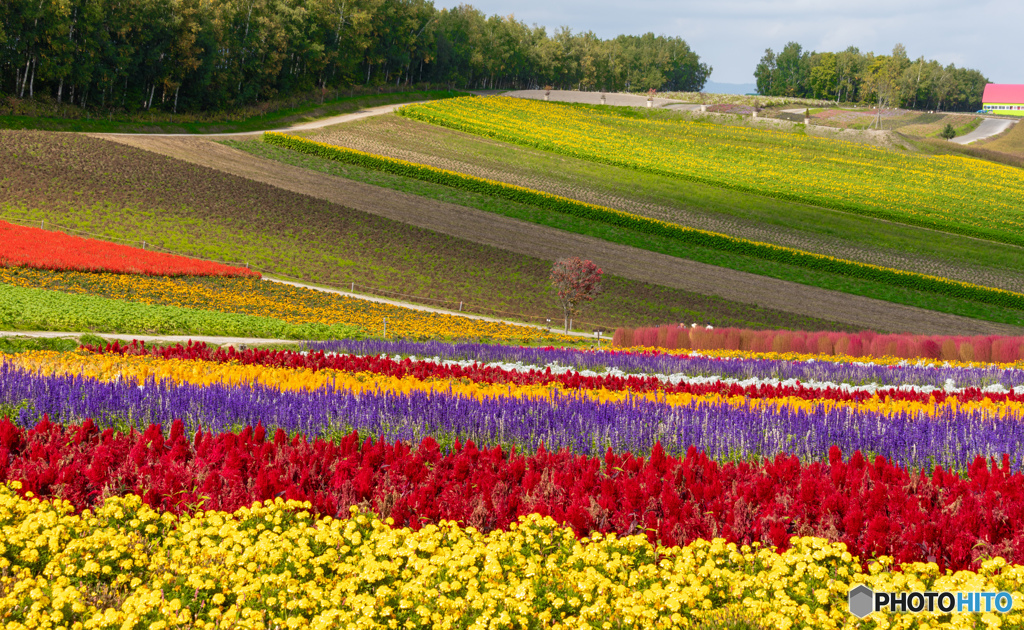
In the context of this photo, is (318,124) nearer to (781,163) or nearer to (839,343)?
(781,163)

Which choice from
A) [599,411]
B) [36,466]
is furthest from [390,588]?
[599,411]

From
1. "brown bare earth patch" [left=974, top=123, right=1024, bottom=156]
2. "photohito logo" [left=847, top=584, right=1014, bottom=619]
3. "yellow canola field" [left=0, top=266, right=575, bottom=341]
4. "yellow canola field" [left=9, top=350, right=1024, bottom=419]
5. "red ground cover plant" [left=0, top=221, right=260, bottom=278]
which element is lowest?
"yellow canola field" [left=0, top=266, right=575, bottom=341]

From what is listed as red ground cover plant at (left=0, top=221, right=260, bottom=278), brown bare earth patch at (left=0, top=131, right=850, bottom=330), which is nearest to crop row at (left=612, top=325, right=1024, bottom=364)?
brown bare earth patch at (left=0, top=131, right=850, bottom=330)

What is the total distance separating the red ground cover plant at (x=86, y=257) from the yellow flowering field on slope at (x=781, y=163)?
169ft

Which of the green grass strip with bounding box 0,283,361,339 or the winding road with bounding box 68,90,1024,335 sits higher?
the winding road with bounding box 68,90,1024,335

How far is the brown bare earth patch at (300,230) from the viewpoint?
40.9 meters

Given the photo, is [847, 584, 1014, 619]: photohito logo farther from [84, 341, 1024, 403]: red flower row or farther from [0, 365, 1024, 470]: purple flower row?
[84, 341, 1024, 403]: red flower row

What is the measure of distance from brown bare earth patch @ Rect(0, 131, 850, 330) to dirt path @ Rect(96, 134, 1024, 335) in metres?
0.50

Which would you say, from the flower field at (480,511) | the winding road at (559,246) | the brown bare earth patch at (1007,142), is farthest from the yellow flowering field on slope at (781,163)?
the flower field at (480,511)

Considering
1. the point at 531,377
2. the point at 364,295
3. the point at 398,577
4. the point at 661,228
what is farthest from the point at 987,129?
the point at 398,577

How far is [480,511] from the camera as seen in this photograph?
240 inches

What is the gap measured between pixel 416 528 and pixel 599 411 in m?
3.96

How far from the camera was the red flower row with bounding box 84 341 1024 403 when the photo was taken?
12711 mm

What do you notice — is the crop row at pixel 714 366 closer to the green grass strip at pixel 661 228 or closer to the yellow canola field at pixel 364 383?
the yellow canola field at pixel 364 383
